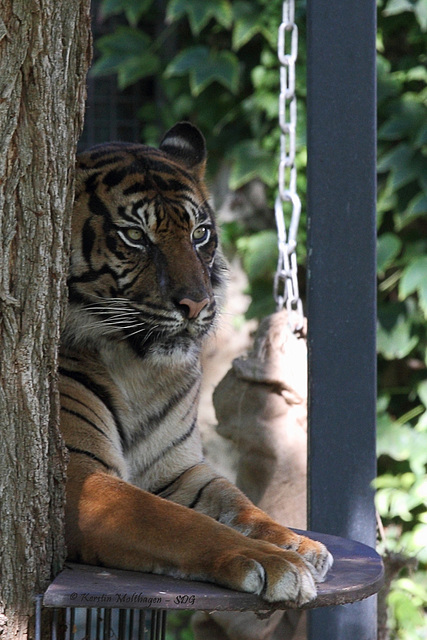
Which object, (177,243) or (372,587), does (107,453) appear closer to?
(177,243)

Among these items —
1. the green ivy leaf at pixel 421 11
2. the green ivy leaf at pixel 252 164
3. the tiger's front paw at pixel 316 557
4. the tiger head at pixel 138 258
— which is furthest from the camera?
the green ivy leaf at pixel 252 164

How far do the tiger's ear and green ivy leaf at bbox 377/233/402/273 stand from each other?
1756 millimetres

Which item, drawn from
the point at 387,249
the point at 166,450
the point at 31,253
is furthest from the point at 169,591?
the point at 387,249

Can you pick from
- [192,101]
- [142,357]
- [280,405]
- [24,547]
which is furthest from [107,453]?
[192,101]

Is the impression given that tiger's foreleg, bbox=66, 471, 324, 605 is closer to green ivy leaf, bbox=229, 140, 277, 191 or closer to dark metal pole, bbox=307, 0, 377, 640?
dark metal pole, bbox=307, 0, 377, 640

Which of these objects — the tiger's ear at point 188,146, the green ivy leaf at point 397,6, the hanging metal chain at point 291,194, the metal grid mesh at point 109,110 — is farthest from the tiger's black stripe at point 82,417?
the metal grid mesh at point 109,110

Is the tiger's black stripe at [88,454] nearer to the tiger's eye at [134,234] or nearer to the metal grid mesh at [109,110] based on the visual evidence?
the tiger's eye at [134,234]

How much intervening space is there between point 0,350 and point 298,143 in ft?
9.77

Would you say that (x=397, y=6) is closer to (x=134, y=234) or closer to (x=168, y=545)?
(x=134, y=234)

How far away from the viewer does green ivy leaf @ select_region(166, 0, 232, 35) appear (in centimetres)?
431

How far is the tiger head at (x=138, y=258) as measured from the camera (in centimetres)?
196

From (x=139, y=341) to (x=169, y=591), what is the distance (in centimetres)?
77

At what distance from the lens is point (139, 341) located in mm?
2031

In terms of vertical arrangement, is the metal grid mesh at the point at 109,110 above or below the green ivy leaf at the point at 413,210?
above
